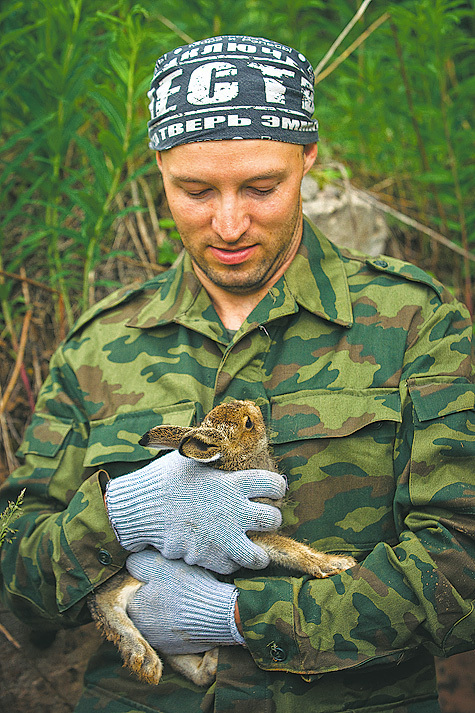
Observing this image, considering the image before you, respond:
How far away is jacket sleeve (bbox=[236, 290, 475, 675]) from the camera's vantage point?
6.47 feet

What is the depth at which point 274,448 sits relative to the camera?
227 centimetres

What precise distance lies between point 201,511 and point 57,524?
61 cm

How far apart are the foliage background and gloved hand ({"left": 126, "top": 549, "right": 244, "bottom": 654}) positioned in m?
1.44

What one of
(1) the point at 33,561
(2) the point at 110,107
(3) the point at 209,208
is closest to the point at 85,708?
(1) the point at 33,561

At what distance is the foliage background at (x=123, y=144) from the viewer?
10.9 feet

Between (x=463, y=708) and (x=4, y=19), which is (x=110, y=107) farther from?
(x=463, y=708)

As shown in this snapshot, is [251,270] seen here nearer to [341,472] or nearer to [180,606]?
[341,472]

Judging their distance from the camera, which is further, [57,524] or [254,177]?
[57,524]

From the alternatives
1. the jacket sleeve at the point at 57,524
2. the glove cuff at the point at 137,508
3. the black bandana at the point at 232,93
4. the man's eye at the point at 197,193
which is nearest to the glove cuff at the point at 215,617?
the glove cuff at the point at 137,508

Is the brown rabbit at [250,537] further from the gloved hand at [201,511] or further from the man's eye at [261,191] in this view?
the man's eye at [261,191]

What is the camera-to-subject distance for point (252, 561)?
207 centimetres

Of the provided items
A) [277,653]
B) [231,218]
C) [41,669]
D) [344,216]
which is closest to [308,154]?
[231,218]

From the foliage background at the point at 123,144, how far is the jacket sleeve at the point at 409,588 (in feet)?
6.17

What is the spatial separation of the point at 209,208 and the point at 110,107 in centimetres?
135
